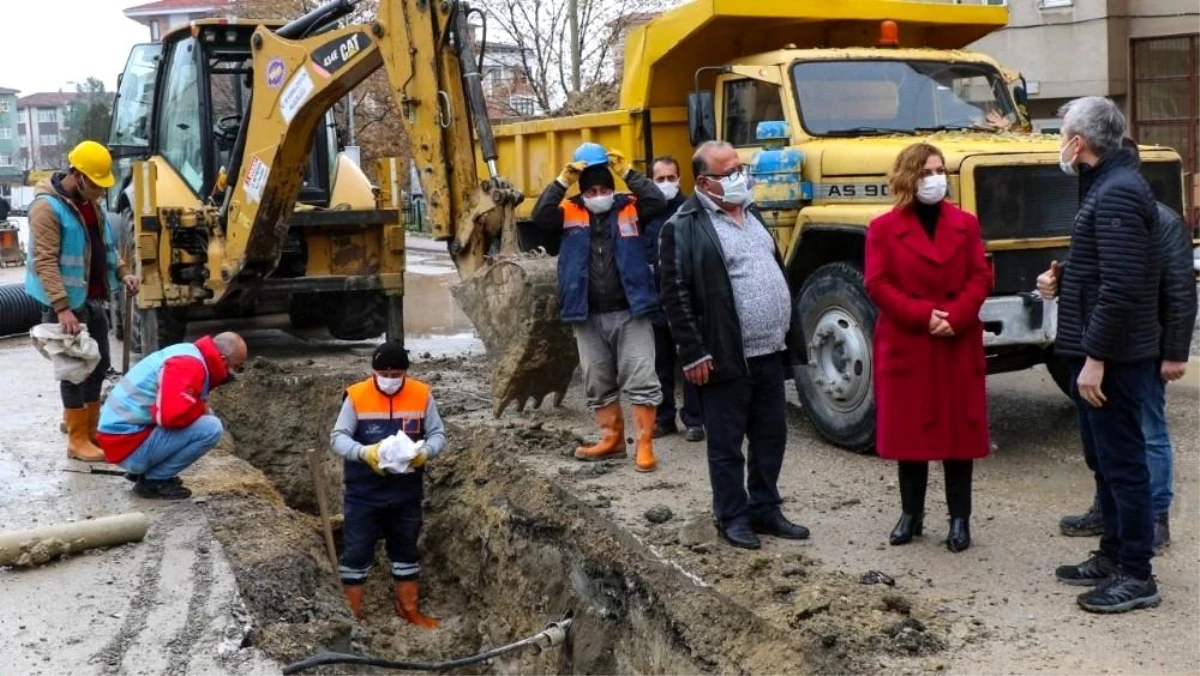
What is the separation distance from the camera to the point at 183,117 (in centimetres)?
1165

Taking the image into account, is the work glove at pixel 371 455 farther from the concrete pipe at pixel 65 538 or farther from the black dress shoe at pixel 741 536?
the black dress shoe at pixel 741 536

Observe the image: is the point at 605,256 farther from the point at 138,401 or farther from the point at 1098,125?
the point at 1098,125

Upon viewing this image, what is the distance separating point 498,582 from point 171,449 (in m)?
2.02

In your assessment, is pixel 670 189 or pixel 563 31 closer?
pixel 670 189

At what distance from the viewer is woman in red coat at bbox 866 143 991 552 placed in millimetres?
5547

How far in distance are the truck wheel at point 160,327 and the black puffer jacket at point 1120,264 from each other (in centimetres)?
868

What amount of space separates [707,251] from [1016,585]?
78.5 inches

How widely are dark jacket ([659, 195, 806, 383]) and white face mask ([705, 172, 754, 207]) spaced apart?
0.45 ft

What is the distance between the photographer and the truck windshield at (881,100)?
8.38m

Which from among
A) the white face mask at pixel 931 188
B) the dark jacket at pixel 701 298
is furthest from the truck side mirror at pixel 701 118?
the white face mask at pixel 931 188

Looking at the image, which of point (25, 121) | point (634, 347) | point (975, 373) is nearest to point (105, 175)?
point (634, 347)

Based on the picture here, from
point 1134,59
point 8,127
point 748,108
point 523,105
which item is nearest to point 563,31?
point 523,105

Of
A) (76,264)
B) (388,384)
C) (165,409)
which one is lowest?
(165,409)

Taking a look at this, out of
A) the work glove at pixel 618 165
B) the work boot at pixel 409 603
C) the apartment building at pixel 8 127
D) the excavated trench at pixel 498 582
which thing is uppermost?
the apartment building at pixel 8 127
